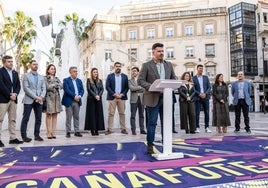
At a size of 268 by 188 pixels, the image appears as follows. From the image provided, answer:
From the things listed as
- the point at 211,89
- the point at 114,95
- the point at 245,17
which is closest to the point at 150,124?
the point at 114,95

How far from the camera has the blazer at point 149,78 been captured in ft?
16.9

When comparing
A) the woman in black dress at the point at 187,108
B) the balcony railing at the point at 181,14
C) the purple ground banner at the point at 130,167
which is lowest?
the purple ground banner at the point at 130,167

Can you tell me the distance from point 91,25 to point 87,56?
5716 mm

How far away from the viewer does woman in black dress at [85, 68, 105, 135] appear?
27.4ft

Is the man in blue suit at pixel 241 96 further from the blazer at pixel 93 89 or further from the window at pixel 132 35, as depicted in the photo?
the window at pixel 132 35

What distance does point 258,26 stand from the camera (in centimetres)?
4119

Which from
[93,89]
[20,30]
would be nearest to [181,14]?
[20,30]

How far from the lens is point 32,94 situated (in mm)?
6918

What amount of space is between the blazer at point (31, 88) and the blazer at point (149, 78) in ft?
9.08

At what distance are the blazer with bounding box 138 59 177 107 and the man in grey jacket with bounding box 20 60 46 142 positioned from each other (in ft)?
8.99

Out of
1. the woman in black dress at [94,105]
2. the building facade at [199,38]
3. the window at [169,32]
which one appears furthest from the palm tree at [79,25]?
the woman in black dress at [94,105]

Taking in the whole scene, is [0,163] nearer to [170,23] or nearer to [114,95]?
[114,95]

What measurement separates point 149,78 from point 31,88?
9.84 feet

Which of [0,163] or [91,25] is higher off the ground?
[91,25]
